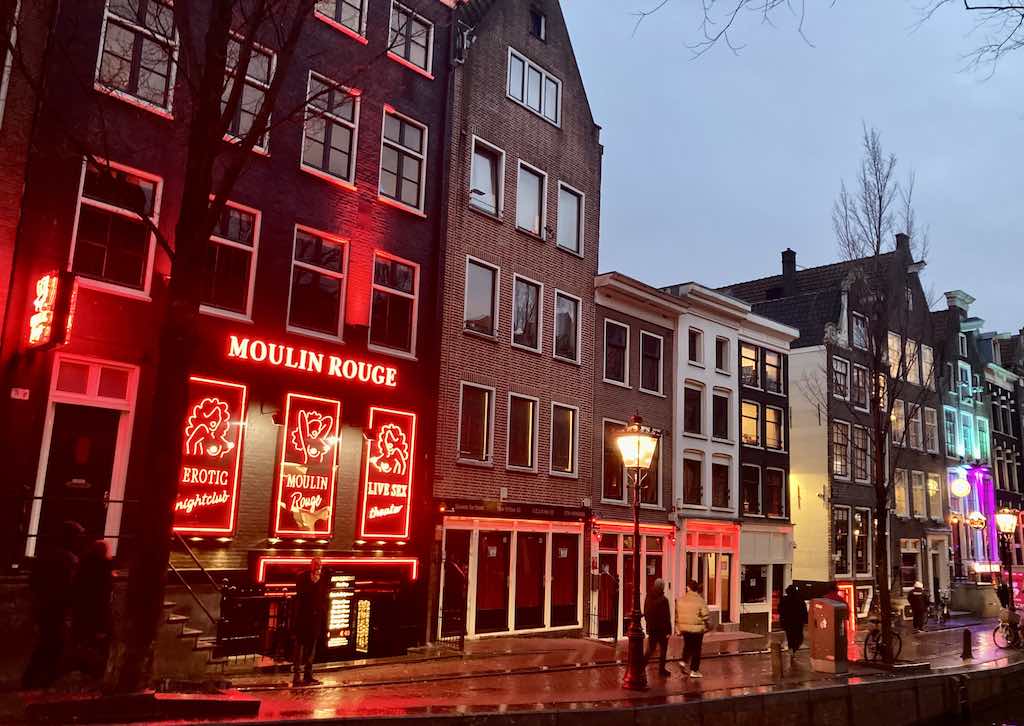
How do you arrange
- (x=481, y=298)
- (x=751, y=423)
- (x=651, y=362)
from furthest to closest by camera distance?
(x=751, y=423), (x=651, y=362), (x=481, y=298)

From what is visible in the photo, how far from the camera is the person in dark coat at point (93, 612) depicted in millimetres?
12992

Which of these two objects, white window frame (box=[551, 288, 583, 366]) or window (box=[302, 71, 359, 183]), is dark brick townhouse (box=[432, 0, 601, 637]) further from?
window (box=[302, 71, 359, 183])

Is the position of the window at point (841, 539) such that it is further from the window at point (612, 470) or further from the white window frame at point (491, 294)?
the white window frame at point (491, 294)

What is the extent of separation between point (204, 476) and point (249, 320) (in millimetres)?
3443

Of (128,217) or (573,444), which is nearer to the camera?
(128,217)

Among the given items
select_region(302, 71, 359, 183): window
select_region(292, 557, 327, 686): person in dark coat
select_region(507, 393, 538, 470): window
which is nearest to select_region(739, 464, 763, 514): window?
select_region(507, 393, 538, 470): window

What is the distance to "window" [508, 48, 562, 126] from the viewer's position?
27031 millimetres

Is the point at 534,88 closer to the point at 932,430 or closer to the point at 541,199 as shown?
the point at 541,199

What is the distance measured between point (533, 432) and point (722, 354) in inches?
499

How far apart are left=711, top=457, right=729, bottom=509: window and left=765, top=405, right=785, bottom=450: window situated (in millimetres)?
3513

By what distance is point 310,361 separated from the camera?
63.0 ft

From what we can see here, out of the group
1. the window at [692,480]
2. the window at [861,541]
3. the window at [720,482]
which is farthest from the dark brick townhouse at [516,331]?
the window at [861,541]

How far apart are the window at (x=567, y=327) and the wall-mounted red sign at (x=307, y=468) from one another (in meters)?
9.50

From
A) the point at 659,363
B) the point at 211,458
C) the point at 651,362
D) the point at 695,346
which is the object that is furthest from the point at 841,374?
the point at 211,458
